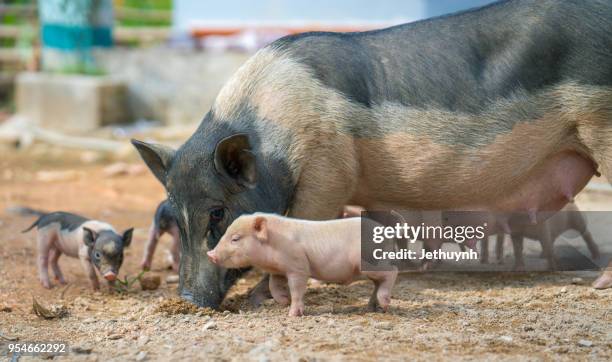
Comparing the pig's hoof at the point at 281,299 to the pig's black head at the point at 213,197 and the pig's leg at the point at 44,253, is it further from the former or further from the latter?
the pig's leg at the point at 44,253

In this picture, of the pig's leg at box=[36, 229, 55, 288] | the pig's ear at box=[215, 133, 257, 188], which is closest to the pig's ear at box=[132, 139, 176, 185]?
the pig's ear at box=[215, 133, 257, 188]

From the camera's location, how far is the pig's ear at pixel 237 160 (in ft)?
17.2

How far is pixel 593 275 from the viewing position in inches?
247

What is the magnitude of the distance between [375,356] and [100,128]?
1050 centimetres

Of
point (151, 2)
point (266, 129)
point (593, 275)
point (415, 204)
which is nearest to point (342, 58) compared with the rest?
point (266, 129)

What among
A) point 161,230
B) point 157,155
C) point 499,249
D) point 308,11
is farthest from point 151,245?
point 308,11

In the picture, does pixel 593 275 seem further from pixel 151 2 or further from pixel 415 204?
pixel 151 2

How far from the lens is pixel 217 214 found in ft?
17.8

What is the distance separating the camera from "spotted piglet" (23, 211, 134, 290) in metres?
6.26

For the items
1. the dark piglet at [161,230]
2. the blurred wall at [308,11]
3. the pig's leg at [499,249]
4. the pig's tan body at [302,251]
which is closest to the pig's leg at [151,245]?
the dark piglet at [161,230]

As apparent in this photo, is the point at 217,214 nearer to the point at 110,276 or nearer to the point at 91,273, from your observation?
the point at 110,276

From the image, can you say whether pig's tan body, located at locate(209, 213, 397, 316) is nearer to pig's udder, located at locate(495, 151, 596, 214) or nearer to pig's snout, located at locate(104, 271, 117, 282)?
pig's udder, located at locate(495, 151, 596, 214)

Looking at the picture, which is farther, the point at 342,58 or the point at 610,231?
the point at 610,231

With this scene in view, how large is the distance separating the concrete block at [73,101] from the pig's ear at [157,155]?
8.38m
